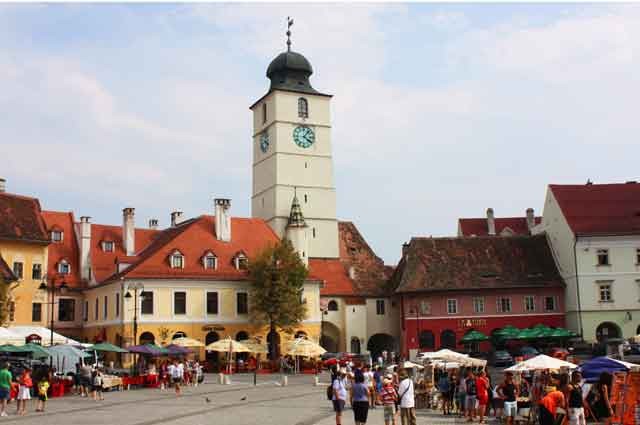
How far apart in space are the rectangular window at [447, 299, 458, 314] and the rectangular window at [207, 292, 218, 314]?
58.7 ft

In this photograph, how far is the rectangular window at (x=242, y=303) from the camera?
6100 cm

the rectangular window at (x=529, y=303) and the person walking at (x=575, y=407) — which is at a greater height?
the rectangular window at (x=529, y=303)

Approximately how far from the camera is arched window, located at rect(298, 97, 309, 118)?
79125mm

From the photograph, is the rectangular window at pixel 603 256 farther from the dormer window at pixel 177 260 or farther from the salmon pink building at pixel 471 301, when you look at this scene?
the dormer window at pixel 177 260

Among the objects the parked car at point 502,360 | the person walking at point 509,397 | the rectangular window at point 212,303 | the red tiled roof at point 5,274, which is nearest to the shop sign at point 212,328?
the rectangular window at point 212,303

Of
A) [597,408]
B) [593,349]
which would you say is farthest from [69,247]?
[597,408]

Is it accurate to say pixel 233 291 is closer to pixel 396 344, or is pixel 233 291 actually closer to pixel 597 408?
pixel 396 344

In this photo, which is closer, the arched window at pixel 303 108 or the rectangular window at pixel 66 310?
the rectangular window at pixel 66 310

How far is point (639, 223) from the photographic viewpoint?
63469 mm

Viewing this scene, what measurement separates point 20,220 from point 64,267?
6.45m

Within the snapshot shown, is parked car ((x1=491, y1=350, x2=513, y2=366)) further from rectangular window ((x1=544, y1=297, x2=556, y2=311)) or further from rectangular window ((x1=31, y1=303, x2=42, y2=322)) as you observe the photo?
rectangular window ((x1=31, y1=303, x2=42, y2=322))

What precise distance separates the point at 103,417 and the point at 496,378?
20736mm

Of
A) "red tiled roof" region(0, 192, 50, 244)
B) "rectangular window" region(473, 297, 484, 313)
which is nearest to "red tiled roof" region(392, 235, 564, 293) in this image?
"rectangular window" region(473, 297, 484, 313)

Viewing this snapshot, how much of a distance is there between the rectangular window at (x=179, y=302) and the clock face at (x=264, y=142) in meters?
23.8
